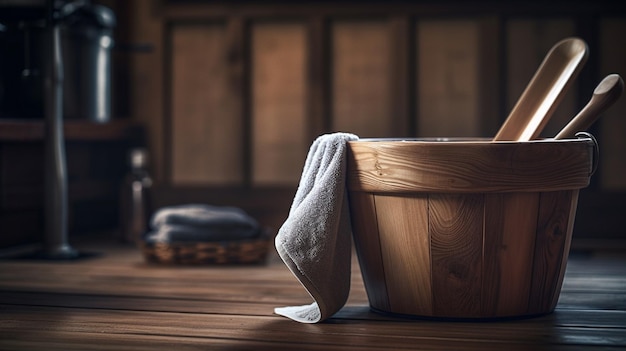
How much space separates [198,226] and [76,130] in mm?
742

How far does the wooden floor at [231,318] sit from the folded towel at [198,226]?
0.13 metres

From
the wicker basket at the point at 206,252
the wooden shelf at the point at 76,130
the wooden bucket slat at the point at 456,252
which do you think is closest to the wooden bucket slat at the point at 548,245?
the wooden bucket slat at the point at 456,252

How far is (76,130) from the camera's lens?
2701 millimetres

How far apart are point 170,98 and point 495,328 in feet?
6.02

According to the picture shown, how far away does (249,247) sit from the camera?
2.18m

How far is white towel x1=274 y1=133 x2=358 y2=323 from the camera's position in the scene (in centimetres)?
140

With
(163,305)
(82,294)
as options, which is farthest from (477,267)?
(82,294)

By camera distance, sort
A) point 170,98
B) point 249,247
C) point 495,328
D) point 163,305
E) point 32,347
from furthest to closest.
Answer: point 170,98
point 249,247
point 163,305
point 495,328
point 32,347

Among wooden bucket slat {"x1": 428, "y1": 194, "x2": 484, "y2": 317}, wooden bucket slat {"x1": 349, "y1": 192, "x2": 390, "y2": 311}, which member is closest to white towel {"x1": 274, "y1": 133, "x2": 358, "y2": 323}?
wooden bucket slat {"x1": 349, "y1": 192, "x2": 390, "y2": 311}

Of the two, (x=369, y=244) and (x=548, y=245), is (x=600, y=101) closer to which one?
(x=548, y=245)

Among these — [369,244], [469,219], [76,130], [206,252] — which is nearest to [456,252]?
[469,219]

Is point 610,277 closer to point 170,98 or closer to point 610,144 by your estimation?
point 610,144

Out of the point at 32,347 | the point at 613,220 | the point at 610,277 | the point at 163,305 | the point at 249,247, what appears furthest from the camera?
the point at 613,220

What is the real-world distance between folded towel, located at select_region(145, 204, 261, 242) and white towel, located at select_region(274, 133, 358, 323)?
0.73 meters
